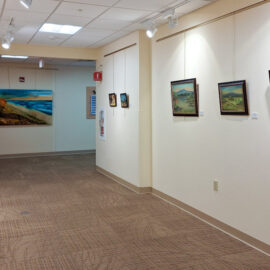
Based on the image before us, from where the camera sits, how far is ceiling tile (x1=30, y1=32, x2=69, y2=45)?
302 inches

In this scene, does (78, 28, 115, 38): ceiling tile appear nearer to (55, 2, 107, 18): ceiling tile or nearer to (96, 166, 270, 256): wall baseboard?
(55, 2, 107, 18): ceiling tile

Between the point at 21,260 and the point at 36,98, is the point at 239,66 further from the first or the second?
the point at 36,98

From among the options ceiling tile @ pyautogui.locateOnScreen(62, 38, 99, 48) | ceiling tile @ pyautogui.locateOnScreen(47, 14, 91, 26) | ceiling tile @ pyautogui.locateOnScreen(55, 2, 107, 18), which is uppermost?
ceiling tile @ pyautogui.locateOnScreen(62, 38, 99, 48)

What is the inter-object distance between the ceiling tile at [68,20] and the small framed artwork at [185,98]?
1.90 m

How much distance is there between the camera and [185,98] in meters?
5.90

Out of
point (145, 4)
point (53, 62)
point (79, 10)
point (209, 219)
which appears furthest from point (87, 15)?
point (53, 62)

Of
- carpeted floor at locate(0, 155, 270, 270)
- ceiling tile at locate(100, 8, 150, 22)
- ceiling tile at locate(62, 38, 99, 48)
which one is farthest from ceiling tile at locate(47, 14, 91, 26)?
carpeted floor at locate(0, 155, 270, 270)

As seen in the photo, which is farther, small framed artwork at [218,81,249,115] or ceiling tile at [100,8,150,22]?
ceiling tile at [100,8,150,22]

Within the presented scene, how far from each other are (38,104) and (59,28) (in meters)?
6.05

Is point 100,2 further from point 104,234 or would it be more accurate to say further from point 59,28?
point 104,234

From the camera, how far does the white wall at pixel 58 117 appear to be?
12375 millimetres

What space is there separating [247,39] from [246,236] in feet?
8.13

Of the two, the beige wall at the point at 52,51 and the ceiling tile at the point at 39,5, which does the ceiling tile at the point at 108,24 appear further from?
the beige wall at the point at 52,51

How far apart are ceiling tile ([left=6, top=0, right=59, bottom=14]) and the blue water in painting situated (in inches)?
283
